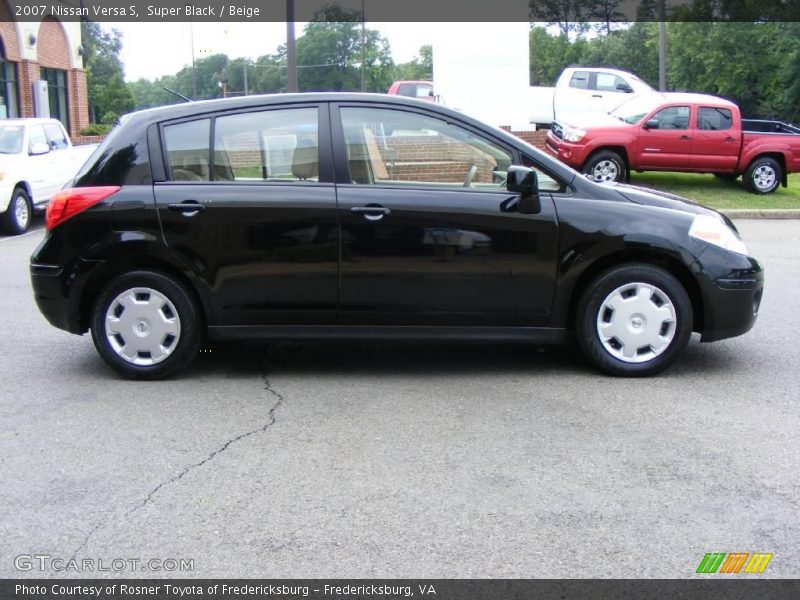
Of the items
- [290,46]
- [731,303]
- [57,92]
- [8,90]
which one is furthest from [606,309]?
[57,92]

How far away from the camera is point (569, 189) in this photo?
5.88 metres

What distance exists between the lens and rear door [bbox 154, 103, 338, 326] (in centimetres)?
577

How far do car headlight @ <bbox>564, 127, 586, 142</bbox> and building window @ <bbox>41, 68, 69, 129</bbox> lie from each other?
23605 mm

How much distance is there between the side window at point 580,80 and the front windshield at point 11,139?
14134 millimetres

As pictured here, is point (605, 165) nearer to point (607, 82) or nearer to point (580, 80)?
point (607, 82)

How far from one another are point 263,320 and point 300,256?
471 mm

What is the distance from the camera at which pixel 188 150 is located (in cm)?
590

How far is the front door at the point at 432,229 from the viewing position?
575cm

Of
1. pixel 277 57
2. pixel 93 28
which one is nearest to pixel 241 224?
pixel 277 57

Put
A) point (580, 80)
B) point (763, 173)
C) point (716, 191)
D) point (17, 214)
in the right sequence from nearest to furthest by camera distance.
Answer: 1. point (17, 214)
2. point (763, 173)
3. point (716, 191)
4. point (580, 80)

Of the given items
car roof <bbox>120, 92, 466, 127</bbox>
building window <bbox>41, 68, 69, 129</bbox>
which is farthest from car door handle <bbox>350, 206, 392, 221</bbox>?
building window <bbox>41, 68, 69, 129</bbox>

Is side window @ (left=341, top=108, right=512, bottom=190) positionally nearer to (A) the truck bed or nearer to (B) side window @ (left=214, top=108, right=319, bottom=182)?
(B) side window @ (left=214, top=108, right=319, bottom=182)
